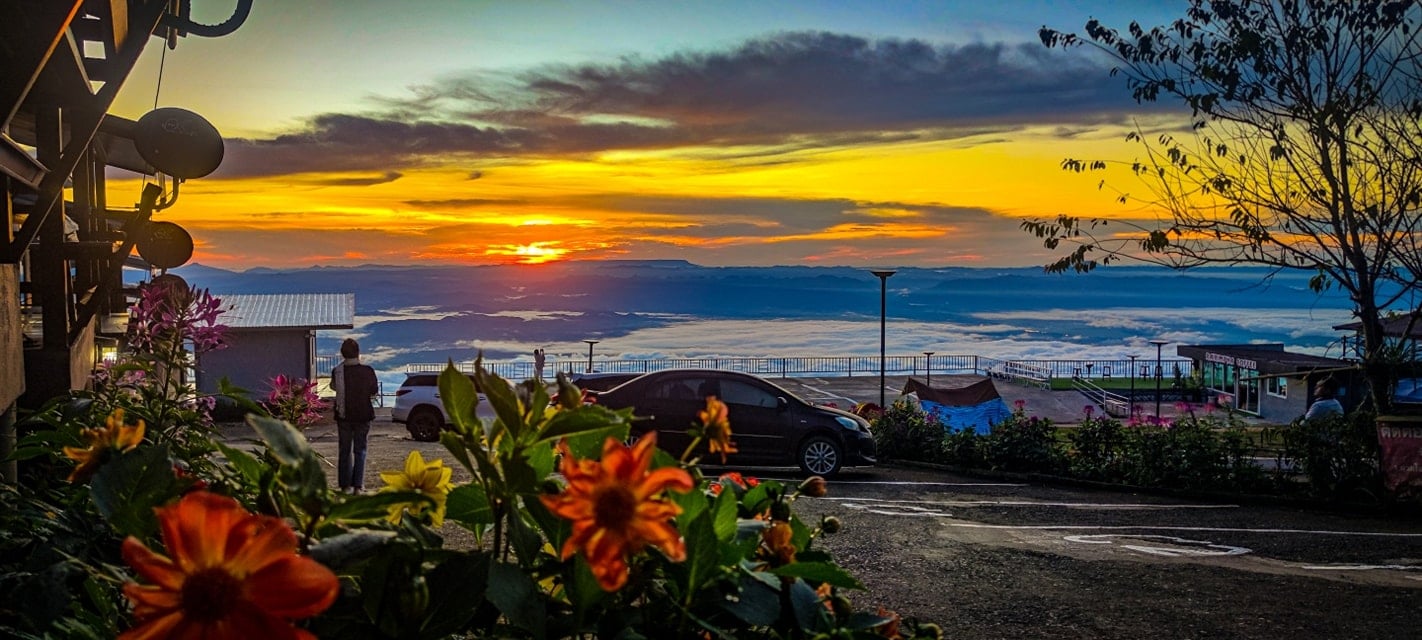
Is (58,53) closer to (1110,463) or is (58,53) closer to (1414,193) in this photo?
(1110,463)

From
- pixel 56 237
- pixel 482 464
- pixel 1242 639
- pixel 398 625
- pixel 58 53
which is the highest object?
pixel 58 53

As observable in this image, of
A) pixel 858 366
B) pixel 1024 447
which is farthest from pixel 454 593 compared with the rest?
pixel 858 366

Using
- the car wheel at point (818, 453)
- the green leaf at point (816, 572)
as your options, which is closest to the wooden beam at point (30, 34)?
the green leaf at point (816, 572)

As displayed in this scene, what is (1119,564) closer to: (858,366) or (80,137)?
(80,137)

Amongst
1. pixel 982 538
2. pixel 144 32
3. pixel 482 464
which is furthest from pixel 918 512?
pixel 482 464

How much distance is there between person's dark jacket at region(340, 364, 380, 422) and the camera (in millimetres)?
9297

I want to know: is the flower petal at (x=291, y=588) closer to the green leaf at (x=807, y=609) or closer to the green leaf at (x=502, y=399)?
the green leaf at (x=502, y=399)

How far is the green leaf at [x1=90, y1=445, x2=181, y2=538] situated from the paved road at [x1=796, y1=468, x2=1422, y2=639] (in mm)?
5471

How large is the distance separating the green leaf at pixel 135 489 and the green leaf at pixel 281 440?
242 mm

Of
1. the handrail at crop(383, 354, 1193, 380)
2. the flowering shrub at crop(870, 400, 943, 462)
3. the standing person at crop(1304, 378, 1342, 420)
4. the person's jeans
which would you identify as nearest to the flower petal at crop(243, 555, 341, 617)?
the person's jeans

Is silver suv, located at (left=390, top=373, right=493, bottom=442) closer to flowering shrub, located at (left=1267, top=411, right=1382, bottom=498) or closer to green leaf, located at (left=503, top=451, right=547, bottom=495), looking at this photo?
flowering shrub, located at (left=1267, top=411, right=1382, bottom=498)

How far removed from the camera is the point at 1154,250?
1359 cm

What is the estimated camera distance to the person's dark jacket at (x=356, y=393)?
30.5 feet

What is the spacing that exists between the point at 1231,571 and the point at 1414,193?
24.0 ft
